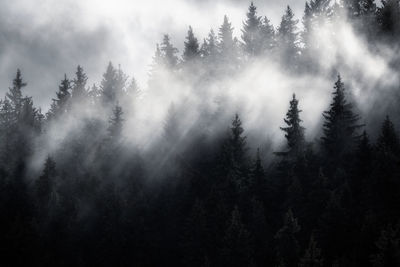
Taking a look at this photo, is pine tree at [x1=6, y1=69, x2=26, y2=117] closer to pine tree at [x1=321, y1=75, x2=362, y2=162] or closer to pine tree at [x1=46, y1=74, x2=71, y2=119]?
pine tree at [x1=46, y1=74, x2=71, y2=119]

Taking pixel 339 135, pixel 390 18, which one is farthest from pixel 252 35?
pixel 339 135

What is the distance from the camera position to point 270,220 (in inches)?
1924

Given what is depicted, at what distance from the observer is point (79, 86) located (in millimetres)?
87500

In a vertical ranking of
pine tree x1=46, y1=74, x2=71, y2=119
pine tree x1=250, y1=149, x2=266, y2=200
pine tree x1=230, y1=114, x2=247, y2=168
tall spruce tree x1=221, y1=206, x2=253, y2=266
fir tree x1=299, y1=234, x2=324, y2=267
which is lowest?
fir tree x1=299, y1=234, x2=324, y2=267

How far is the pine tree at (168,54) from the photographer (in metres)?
84.0

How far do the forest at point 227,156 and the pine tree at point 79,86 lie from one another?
10.0 inches

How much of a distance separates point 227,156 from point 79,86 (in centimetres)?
4217

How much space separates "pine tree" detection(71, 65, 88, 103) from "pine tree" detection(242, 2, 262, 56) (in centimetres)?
3067

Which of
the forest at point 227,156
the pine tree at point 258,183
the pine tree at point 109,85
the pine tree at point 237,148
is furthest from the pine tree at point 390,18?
the pine tree at point 109,85

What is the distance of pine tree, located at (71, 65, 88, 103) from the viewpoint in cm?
8619

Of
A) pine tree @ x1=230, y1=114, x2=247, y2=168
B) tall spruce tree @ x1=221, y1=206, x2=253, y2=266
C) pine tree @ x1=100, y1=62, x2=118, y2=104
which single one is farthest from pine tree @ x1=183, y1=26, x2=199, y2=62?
tall spruce tree @ x1=221, y1=206, x2=253, y2=266

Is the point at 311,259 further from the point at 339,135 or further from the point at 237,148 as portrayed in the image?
the point at 237,148

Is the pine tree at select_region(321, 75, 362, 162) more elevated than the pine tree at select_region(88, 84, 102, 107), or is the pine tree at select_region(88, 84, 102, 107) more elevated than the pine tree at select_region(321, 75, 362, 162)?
the pine tree at select_region(88, 84, 102, 107)

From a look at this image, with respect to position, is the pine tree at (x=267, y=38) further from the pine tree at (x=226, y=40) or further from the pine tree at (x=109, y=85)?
the pine tree at (x=109, y=85)
